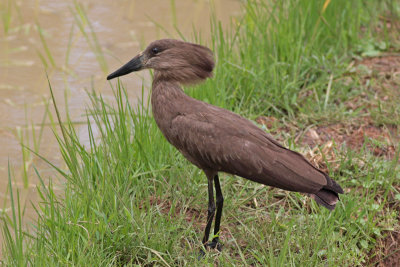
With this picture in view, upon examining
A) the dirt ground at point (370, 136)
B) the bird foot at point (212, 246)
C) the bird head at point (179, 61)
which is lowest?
the bird foot at point (212, 246)

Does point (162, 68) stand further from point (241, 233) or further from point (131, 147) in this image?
point (241, 233)

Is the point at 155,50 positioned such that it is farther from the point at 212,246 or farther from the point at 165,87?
the point at 212,246

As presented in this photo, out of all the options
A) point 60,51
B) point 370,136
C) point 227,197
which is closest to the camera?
point 227,197

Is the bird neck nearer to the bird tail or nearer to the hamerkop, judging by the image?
the hamerkop

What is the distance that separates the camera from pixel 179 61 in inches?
157

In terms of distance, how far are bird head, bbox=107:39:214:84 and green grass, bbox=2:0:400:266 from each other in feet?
1.52

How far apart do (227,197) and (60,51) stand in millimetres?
3091

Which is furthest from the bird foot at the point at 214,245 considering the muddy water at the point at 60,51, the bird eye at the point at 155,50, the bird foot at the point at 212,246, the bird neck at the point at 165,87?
the muddy water at the point at 60,51

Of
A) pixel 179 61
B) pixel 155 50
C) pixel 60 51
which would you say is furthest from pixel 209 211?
pixel 60 51

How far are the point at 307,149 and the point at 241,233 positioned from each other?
1015 mm

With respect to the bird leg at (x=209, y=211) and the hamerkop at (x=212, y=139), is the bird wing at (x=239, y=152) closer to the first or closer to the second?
the hamerkop at (x=212, y=139)

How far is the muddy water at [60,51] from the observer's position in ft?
18.0

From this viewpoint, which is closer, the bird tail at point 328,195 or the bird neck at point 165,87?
the bird tail at point 328,195

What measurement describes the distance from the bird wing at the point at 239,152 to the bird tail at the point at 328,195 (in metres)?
0.04
